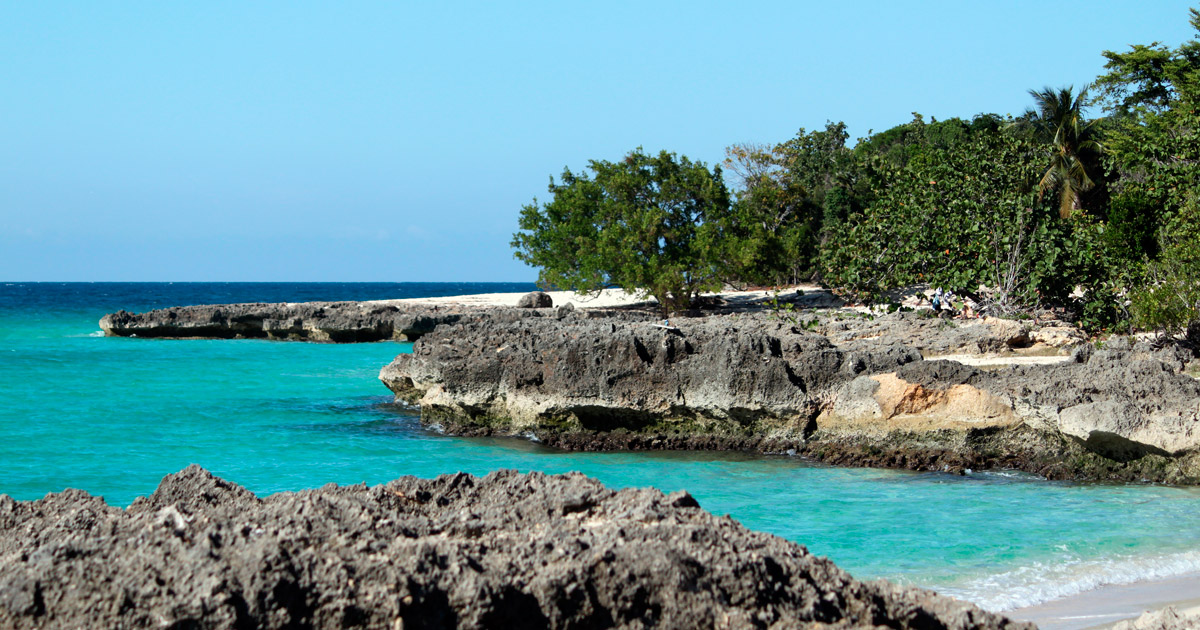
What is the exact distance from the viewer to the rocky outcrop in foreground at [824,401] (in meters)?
9.20

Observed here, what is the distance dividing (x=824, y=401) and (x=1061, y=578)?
4721 mm

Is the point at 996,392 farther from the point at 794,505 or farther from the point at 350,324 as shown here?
the point at 350,324

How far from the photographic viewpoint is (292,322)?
3316 centimetres

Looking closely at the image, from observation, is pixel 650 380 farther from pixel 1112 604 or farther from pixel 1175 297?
pixel 1175 297

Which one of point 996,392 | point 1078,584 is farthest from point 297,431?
point 1078,584

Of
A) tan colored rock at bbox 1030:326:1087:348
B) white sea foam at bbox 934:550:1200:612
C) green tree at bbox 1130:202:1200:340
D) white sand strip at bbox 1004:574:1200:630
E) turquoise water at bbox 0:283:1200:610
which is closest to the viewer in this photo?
white sand strip at bbox 1004:574:1200:630

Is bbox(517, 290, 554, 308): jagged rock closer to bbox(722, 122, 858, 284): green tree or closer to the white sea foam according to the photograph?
bbox(722, 122, 858, 284): green tree

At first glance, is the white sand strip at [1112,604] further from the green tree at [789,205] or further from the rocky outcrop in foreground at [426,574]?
the green tree at [789,205]

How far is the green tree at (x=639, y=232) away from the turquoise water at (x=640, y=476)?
41.7 ft

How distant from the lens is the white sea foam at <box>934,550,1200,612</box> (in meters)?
5.92

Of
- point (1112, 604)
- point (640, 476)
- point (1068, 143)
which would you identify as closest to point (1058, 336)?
point (640, 476)

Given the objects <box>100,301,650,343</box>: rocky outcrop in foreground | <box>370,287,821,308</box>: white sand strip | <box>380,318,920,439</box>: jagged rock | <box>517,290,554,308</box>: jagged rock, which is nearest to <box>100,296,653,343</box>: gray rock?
<box>100,301,650,343</box>: rocky outcrop in foreground

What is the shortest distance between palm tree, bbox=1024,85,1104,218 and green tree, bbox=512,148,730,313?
10.8 meters

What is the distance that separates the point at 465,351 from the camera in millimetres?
13570
